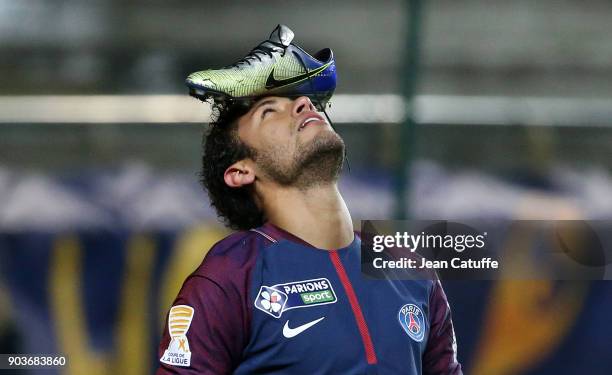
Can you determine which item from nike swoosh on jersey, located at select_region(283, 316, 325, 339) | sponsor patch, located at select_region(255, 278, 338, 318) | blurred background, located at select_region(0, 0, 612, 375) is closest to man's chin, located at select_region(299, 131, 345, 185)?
sponsor patch, located at select_region(255, 278, 338, 318)

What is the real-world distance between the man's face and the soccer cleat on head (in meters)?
0.04

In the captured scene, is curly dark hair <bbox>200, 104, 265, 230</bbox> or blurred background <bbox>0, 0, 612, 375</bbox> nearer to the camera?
curly dark hair <bbox>200, 104, 265, 230</bbox>

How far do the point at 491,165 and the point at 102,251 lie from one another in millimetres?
1441

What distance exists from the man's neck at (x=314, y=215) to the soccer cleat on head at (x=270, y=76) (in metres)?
0.24

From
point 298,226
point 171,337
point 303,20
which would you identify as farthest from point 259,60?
point 303,20

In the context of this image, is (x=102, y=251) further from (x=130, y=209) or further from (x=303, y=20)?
(x=303, y=20)

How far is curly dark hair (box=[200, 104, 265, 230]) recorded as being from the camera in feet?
7.54

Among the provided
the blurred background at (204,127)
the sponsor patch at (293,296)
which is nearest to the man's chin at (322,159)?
the sponsor patch at (293,296)

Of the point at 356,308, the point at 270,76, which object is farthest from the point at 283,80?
the point at 356,308

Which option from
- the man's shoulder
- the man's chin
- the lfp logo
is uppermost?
the man's chin

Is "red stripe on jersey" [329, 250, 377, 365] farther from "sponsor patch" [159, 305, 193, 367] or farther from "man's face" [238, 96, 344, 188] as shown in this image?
"sponsor patch" [159, 305, 193, 367]

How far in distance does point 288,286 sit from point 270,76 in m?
0.51

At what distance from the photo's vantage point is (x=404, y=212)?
11.3ft

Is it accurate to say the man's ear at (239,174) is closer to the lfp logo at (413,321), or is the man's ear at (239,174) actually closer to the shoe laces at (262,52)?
the shoe laces at (262,52)
